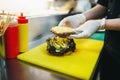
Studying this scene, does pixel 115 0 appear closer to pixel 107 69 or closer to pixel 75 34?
pixel 75 34

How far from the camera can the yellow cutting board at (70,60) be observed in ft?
2.43

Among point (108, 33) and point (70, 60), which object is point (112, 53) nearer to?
point (108, 33)

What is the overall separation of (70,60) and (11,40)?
0.33 m

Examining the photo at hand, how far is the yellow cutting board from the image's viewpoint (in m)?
0.74

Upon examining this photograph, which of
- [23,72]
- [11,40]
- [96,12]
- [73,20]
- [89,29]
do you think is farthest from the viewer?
[96,12]

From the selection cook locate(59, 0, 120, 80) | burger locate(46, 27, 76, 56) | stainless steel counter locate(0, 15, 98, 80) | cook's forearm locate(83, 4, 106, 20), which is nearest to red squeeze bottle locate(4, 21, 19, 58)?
stainless steel counter locate(0, 15, 98, 80)

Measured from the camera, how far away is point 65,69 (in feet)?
2.48

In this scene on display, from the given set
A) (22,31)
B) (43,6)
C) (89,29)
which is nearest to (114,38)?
(89,29)

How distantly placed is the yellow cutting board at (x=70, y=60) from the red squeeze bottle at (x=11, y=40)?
5cm

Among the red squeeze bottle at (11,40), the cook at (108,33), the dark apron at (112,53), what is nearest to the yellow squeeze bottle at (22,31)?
the red squeeze bottle at (11,40)

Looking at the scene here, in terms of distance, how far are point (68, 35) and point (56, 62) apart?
7.8 inches

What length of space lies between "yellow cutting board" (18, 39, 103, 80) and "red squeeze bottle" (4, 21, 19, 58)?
0.05m

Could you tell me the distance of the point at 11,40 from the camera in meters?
0.85

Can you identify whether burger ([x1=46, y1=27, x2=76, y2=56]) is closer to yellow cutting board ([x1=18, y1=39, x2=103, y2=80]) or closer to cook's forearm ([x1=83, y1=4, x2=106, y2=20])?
yellow cutting board ([x1=18, y1=39, x2=103, y2=80])
